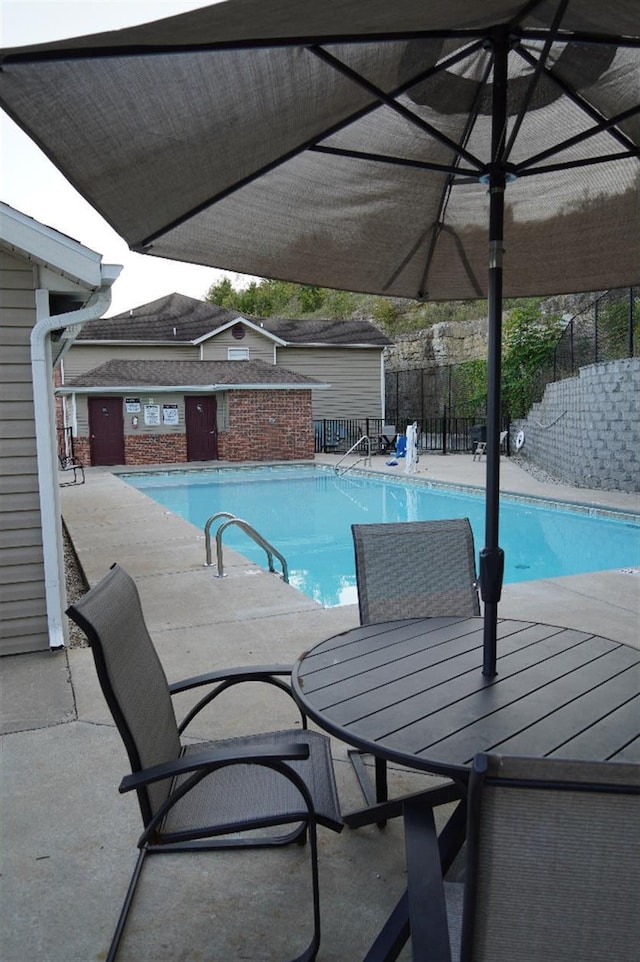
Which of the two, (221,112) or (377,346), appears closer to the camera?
(221,112)

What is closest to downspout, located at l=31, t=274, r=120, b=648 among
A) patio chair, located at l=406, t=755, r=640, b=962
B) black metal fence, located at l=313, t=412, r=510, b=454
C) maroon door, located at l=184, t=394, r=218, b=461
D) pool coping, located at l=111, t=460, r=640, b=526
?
patio chair, located at l=406, t=755, r=640, b=962

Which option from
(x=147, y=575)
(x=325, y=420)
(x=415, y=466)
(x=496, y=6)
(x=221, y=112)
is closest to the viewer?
(x=496, y=6)

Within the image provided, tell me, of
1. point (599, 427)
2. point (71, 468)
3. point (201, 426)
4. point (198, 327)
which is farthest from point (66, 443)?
point (599, 427)

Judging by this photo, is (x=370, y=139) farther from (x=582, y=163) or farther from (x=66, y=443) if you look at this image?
(x=66, y=443)

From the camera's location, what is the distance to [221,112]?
208 centimetres

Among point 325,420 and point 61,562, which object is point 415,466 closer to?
point 325,420

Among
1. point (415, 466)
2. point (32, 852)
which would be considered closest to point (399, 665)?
point (32, 852)

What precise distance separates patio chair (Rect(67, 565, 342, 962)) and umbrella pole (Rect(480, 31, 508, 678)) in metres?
0.68

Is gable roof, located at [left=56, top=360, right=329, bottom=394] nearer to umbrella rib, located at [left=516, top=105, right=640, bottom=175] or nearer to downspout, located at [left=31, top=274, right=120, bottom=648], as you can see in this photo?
downspout, located at [left=31, top=274, right=120, bottom=648]

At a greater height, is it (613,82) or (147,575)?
(613,82)

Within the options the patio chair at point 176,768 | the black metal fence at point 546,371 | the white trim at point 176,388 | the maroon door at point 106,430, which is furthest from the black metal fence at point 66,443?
the patio chair at point 176,768

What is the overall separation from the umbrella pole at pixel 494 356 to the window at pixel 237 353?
70.8 feet

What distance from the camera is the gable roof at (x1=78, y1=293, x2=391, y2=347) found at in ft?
75.2

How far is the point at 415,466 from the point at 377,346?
9025 millimetres
